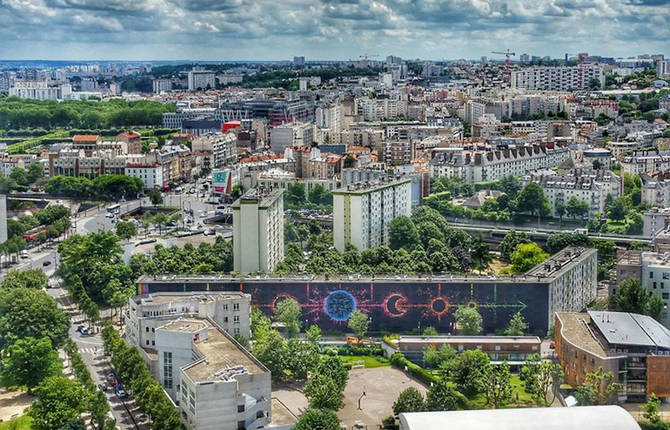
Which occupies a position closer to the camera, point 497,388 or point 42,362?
point 497,388

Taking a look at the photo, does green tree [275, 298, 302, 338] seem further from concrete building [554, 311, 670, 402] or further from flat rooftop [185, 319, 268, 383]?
concrete building [554, 311, 670, 402]

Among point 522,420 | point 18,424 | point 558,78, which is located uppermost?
point 558,78

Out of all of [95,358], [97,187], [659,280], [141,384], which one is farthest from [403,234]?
[97,187]

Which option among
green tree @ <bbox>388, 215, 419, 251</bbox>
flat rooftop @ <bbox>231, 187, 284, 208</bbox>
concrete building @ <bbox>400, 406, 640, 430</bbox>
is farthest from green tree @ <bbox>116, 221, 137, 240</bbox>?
concrete building @ <bbox>400, 406, 640, 430</bbox>

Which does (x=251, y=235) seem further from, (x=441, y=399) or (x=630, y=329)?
(x=630, y=329)

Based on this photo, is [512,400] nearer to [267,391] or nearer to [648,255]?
[267,391]

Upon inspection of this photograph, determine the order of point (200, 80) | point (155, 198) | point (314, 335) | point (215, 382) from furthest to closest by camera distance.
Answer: point (200, 80) → point (155, 198) → point (314, 335) → point (215, 382)

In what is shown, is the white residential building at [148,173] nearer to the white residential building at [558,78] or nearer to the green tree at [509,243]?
the green tree at [509,243]
